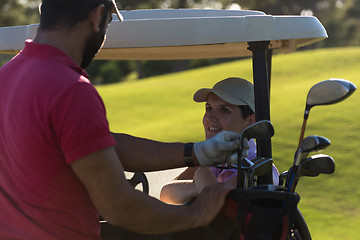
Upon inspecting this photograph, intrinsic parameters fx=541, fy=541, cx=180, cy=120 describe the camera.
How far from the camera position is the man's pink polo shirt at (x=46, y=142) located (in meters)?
1.67

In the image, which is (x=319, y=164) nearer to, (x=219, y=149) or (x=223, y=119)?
(x=219, y=149)

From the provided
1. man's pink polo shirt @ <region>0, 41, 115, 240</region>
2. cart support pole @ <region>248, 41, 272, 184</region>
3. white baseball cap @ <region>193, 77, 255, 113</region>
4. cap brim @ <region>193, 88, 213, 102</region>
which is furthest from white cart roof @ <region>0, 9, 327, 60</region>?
cap brim @ <region>193, 88, 213, 102</region>

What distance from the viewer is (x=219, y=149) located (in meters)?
2.03

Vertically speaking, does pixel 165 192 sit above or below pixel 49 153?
below

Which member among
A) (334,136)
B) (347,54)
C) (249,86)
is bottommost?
(334,136)

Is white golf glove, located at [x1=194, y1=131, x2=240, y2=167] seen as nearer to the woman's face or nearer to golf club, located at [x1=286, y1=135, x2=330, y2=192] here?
golf club, located at [x1=286, y1=135, x2=330, y2=192]

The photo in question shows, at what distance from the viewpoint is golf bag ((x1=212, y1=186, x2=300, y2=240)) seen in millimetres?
1787

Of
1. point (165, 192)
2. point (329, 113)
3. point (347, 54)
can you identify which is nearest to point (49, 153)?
point (165, 192)

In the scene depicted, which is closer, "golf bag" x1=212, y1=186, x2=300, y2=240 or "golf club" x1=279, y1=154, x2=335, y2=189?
"golf bag" x1=212, y1=186, x2=300, y2=240

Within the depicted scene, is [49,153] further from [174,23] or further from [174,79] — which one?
[174,79]

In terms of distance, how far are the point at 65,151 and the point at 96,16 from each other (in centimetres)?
50

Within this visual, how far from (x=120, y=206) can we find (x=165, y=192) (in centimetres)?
121

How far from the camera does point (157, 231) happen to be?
1.90 m

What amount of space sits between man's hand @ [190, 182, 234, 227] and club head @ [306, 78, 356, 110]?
620 millimetres
